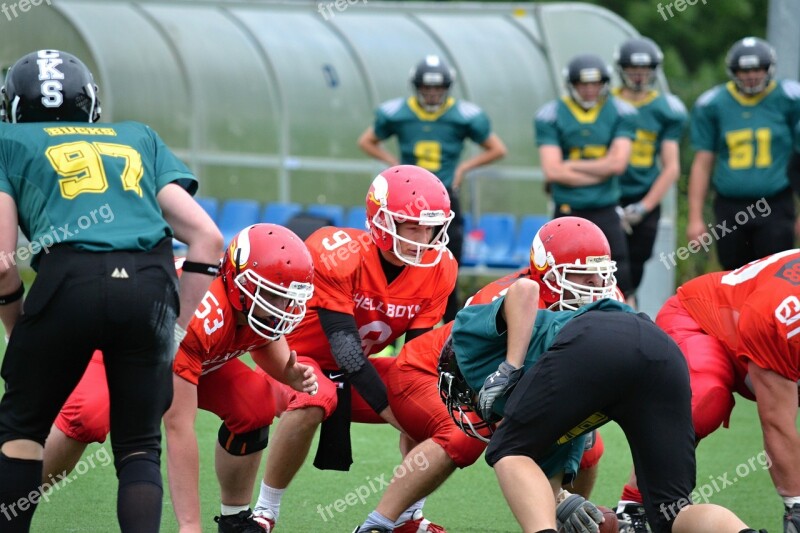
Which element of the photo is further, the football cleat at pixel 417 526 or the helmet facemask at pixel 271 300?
the football cleat at pixel 417 526

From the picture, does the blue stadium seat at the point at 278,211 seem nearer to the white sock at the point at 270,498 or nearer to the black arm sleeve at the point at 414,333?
the black arm sleeve at the point at 414,333

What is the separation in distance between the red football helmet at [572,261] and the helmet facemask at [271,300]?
0.86m

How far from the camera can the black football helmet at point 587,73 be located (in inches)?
347

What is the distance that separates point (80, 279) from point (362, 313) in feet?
5.48

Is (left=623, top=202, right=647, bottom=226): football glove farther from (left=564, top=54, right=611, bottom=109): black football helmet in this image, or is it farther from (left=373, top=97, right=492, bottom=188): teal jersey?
(left=373, top=97, right=492, bottom=188): teal jersey

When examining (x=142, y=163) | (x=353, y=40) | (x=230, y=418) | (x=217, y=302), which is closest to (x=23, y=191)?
(x=142, y=163)

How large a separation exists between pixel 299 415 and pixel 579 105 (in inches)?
187


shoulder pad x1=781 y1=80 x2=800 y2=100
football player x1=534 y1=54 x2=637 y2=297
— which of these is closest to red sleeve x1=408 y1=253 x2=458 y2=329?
football player x1=534 y1=54 x2=637 y2=297

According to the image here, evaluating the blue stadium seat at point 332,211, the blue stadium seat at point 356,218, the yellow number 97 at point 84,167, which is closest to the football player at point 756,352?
the yellow number 97 at point 84,167

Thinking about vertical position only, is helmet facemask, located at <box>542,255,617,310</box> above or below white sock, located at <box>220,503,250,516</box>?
above

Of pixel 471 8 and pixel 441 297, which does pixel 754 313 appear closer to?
pixel 441 297

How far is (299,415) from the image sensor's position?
4.86 metres

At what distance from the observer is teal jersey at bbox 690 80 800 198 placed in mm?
8414

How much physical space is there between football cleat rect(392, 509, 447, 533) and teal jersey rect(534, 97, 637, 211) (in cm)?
421
